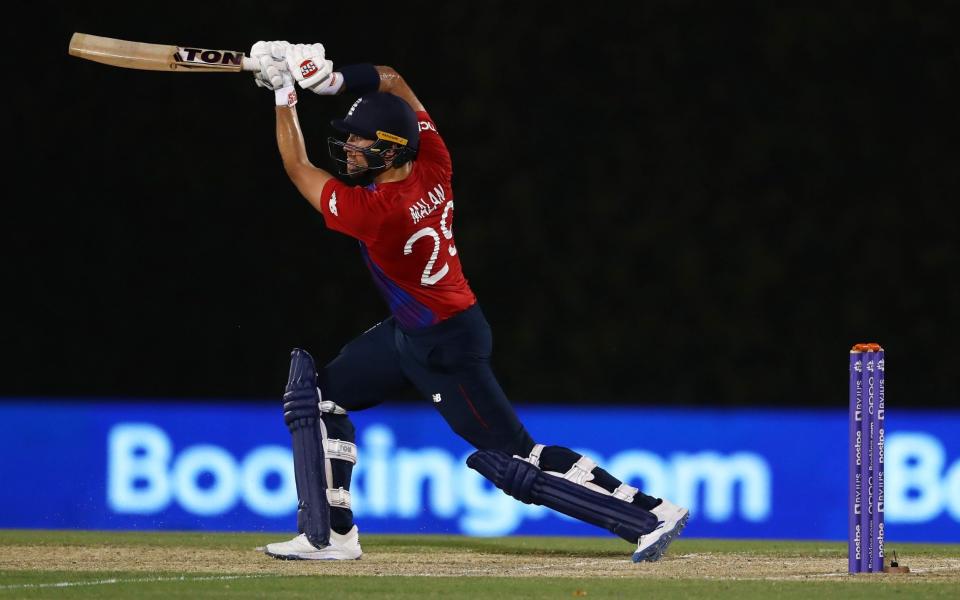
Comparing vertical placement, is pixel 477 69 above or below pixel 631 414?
above

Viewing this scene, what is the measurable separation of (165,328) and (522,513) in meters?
Result: 2.29

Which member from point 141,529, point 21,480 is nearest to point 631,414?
point 141,529

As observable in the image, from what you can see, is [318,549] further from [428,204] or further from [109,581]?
[428,204]

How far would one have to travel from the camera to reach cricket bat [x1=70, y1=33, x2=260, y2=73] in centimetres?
527

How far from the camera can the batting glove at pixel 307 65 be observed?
4.93 m

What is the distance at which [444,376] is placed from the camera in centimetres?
491

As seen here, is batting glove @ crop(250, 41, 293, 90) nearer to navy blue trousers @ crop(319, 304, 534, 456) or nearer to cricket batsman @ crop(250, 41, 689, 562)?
cricket batsman @ crop(250, 41, 689, 562)

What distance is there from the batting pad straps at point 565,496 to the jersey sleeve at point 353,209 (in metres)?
0.73

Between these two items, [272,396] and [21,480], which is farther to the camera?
[272,396]

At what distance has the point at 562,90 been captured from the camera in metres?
8.65

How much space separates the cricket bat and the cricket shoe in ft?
6.23

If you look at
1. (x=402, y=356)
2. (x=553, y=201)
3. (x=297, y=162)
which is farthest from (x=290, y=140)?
(x=553, y=201)

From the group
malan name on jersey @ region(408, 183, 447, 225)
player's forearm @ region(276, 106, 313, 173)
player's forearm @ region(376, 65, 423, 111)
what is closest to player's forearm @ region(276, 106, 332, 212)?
player's forearm @ region(276, 106, 313, 173)

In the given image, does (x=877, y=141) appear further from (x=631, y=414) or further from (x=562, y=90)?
(x=631, y=414)
